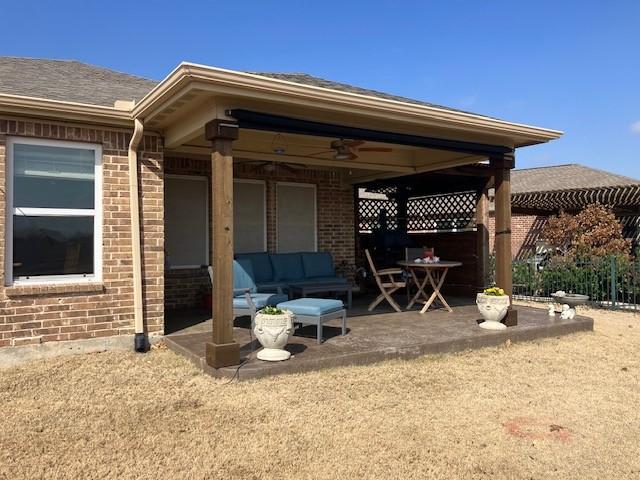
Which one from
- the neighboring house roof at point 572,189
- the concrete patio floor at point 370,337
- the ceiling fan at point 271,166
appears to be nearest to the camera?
the concrete patio floor at point 370,337

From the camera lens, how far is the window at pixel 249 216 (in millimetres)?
9031

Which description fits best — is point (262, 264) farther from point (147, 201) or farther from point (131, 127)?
point (131, 127)

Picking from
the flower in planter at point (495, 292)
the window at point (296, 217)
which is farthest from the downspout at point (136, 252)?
the flower in planter at point (495, 292)

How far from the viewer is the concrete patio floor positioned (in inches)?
199

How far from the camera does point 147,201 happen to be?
6.23 metres

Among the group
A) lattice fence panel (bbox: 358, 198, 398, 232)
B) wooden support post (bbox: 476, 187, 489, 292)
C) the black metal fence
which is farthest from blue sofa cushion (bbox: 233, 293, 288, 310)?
the black metal fence

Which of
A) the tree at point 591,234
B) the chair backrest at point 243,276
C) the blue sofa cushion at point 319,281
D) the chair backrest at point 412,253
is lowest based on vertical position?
the blue sofa cushion at point 319,281

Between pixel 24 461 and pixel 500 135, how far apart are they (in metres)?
6.13

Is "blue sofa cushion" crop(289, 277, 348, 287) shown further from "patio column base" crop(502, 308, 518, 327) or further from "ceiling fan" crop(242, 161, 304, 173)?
"patio column base" crop(502, 308, 518, 327)

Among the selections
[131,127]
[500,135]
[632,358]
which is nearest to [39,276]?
[131,127]

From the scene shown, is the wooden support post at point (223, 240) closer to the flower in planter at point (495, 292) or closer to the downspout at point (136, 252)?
the downspout at point (136, 252)

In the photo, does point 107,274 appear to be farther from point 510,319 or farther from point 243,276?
point 510,319

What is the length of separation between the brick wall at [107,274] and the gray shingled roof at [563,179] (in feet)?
38.3

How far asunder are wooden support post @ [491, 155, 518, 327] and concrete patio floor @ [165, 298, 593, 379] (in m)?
0.66
